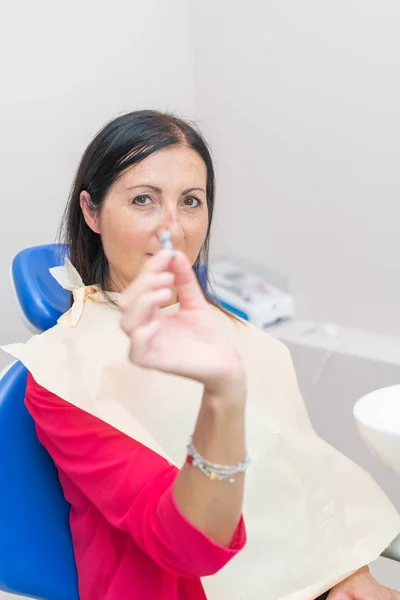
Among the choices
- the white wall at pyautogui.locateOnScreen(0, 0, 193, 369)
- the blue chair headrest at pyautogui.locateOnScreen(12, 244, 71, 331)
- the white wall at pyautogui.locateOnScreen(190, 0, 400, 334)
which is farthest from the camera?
the white wall at pyautogui.locateOnScreen(190, 0, 400, 334)

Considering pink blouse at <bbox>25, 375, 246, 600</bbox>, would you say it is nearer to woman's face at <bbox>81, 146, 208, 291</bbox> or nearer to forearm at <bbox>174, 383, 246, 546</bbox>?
forearm at <bbox>174, 383, 246, 546</bbox>

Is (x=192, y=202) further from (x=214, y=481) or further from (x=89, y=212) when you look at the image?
(x=214, y=481)

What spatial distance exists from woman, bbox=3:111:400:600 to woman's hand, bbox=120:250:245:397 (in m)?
0.06

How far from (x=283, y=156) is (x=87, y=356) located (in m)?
1.38

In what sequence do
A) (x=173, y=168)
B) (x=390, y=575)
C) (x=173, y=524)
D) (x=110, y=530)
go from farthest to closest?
(x=390, y=575)
(x=173, y=168)
(x=110, y=530)
(x=173, y=524)

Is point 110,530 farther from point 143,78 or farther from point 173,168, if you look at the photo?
point 143,78

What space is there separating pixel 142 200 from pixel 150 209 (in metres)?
0.02

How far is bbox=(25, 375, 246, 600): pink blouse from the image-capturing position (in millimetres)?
653

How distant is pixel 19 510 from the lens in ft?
3.01

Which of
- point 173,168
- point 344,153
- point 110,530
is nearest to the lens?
point 110,530

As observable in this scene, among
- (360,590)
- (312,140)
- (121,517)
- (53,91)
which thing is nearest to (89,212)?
(121,517)

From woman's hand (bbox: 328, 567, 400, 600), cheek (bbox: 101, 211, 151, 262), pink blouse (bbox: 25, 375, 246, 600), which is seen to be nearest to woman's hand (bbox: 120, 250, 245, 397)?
pink blouse (bbox: 25, 375, 246, 600)

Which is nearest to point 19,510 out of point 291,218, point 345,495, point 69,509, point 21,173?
point 69,509

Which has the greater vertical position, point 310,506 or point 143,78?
point 143,78
